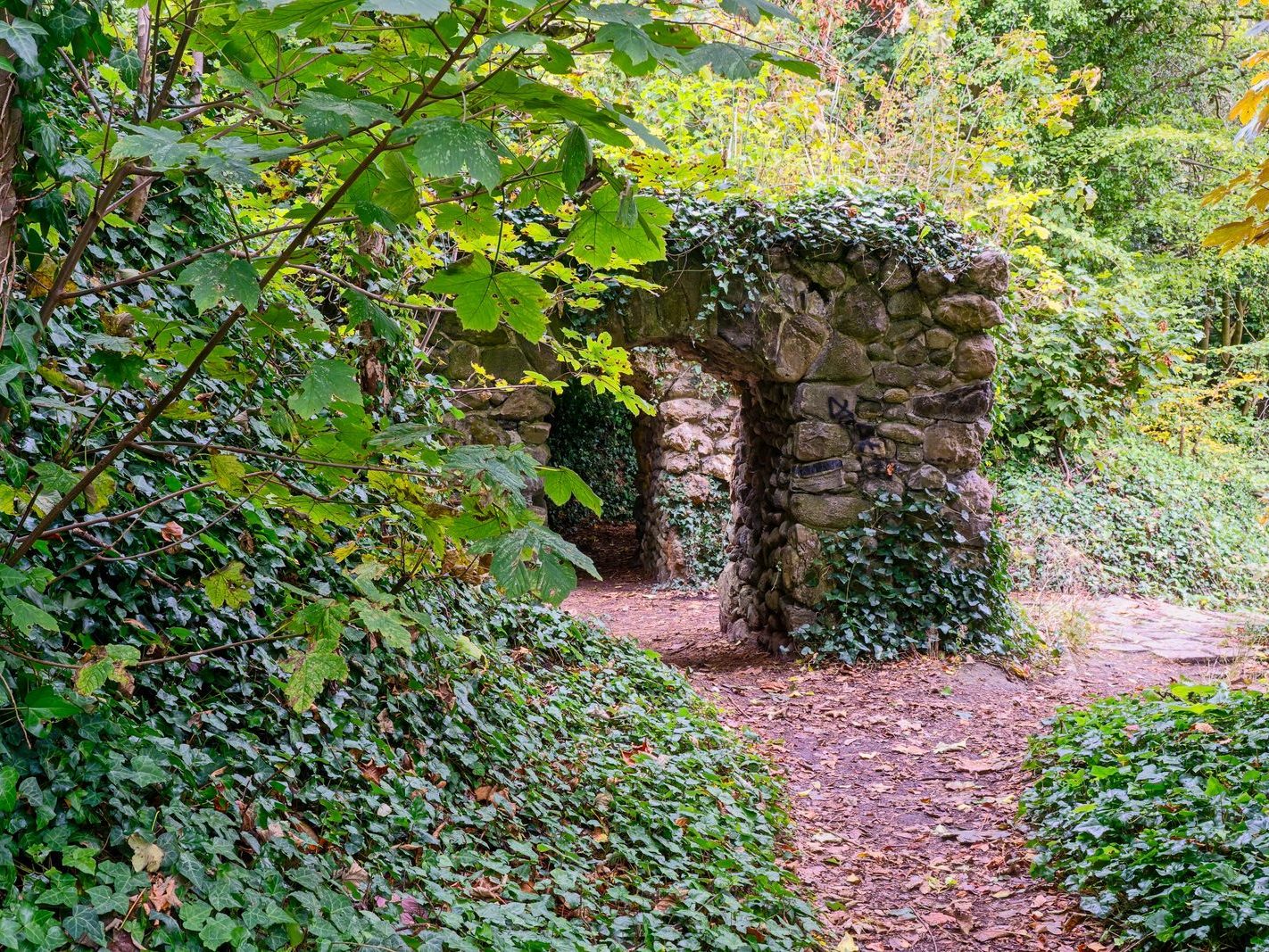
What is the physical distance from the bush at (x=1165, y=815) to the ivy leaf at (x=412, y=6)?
10.1ft

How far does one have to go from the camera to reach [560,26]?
4.57ft

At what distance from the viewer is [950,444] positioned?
6.89 metres

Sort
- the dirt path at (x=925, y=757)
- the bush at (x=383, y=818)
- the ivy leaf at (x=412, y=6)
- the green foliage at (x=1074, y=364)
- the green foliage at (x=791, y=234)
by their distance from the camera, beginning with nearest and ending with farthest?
the ivy leaf at (x=412, y=6) < the bush at (x=383, y=818) < the dirt path at (x=925, y=757) < the green foliage at (x=791, y=234) < the green foliage at (x=1074, y=364)

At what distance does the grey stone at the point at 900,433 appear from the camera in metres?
6.88

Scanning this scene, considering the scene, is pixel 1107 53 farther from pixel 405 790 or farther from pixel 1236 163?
pixel 405 790

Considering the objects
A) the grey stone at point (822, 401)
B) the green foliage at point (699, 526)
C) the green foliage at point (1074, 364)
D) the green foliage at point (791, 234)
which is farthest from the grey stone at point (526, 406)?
the green foliage at point (1074, 364)

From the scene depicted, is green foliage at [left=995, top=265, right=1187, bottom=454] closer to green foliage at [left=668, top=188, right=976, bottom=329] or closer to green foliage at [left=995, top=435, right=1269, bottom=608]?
green foliage at [left=995, top=435, right=1269, bottom=608]

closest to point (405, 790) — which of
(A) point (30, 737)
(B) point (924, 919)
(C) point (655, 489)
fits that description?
(A) point (30, 737)

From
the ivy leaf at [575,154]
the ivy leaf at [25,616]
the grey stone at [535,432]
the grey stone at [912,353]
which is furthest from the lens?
the grey stone at [912,353]

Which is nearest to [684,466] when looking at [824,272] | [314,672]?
[824,272]

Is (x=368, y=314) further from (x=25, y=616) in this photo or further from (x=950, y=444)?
(x=950, y=444)

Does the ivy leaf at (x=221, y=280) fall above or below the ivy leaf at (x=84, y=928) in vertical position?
above

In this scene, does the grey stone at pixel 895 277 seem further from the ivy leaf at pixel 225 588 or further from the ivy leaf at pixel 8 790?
the ivy leaf at pixel 8 790

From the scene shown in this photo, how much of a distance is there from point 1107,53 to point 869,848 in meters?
15.7
